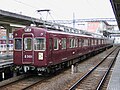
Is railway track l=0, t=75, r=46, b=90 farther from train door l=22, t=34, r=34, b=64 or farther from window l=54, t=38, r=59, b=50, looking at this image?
window l=54, t=38, r=59, b=50

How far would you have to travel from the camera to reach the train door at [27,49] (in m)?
14.0

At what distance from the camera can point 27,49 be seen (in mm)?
14133

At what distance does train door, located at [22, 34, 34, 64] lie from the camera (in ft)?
45.8

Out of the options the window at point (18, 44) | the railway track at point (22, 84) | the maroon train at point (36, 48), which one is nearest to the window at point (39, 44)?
the maroon train at point (36, 48)

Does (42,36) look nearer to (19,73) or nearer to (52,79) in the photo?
(52,79)

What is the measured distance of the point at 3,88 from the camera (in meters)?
11.7

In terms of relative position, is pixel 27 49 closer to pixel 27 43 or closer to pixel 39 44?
pixel 27 43

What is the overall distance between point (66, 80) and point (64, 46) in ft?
11.0

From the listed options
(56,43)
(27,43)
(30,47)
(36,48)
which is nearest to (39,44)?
(36,48)

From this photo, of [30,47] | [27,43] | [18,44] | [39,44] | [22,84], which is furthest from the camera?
[18,44]

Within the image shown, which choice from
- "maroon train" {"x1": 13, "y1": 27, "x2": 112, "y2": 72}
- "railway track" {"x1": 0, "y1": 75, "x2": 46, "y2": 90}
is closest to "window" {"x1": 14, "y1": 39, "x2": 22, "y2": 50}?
"maroon train" {"x1": 13, "y1": 27, "x2": 112, "y2": 72}

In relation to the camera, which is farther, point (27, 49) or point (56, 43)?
point (56, 43)

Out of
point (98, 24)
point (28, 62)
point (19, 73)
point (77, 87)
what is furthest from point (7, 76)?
point (98, 24)

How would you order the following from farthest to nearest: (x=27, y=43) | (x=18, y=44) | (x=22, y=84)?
(x=18, y=44)
(x=27, y=43)
(x=22, y=84)
